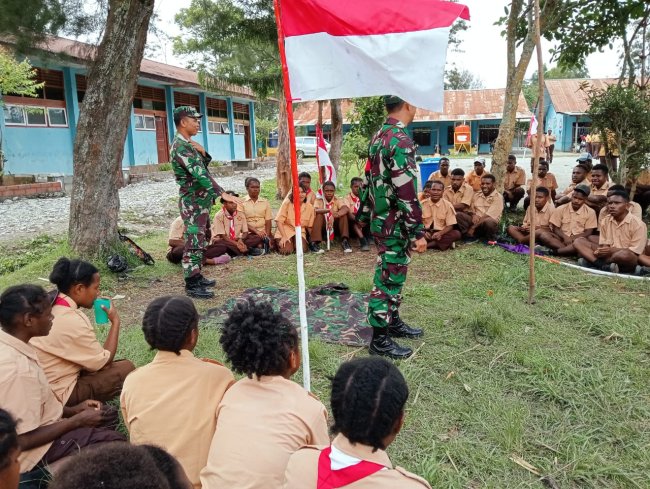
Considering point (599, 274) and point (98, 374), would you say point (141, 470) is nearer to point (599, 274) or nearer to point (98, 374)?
point (98, 374)

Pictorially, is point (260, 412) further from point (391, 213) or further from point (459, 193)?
point (459, 193)

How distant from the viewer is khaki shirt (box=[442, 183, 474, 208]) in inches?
320

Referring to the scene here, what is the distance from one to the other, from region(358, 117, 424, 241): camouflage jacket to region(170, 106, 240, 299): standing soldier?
200cm

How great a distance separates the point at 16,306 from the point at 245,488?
1.37 metres

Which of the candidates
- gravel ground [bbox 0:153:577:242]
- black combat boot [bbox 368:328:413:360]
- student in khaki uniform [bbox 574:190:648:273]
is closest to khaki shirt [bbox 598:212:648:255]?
student in khaki uniform [bbox 574:190:648:273]

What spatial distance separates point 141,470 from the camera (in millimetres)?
998

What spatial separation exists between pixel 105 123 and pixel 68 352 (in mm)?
4028

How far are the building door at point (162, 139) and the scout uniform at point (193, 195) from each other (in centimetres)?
1538

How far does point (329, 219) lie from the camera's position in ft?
24.3

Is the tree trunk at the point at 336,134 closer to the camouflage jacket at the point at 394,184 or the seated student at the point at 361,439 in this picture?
the camouflage jacket at the point at 394,184

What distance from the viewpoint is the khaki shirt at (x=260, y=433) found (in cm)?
173

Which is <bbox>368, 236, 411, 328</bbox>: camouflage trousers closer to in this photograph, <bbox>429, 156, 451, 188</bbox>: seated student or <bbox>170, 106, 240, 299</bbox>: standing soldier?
<bbox>170, 106, 240, 299</bbox>: standing soldier

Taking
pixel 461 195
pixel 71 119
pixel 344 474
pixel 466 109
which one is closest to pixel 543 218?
pixel 461 195

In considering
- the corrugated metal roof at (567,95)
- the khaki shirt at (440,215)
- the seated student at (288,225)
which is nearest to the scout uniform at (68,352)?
the seated student at (288,225)
